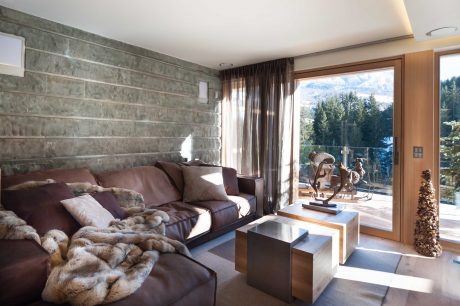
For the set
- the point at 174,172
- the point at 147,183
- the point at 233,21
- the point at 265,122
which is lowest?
the point at 147,183

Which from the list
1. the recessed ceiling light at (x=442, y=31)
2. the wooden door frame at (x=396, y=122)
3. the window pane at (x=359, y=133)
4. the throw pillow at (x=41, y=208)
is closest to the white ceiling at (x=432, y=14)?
the recessed ceiling light at (x=442, y=31)

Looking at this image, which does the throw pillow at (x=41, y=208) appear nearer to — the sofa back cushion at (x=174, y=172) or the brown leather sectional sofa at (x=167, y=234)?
the brown leather sectional sofa at (x=167, y=234)

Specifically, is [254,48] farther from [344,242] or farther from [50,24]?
[344,242]

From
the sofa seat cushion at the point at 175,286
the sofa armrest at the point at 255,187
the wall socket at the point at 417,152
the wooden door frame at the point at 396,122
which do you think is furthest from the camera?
the sofa armrest at the point at 255,187

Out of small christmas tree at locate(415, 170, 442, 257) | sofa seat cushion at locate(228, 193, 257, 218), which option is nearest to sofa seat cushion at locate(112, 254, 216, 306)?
sofa seat cushion at locate(228, 193, 257, 218)

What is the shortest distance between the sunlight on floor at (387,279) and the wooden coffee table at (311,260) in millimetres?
193

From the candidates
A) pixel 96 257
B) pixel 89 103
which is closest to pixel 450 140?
pixel 96 257

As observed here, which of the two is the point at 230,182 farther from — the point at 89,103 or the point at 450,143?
the point at 450,143

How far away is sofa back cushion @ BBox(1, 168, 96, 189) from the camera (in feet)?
7.20

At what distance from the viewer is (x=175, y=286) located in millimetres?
1500

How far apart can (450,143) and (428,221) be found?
0.87 metres

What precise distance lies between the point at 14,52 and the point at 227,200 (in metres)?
2.55

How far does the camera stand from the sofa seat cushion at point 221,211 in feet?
9.72

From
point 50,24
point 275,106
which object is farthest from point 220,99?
point 50,24
